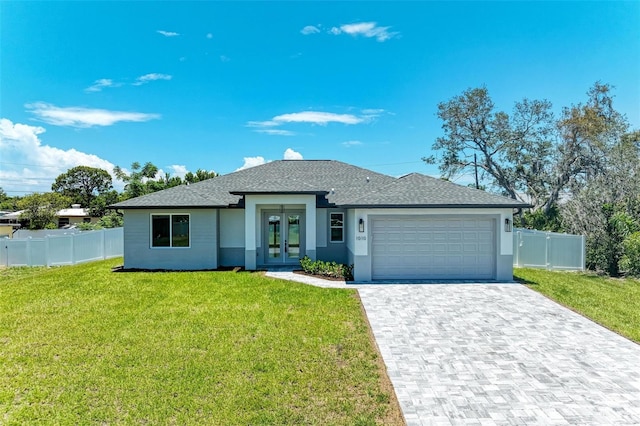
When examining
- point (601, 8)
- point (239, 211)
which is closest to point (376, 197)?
point (239, 211)

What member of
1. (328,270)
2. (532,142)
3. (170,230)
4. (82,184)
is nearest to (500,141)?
(532,142)

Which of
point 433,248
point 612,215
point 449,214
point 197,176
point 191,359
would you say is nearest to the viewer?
point 191,359

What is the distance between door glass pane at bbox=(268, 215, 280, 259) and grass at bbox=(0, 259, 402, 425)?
5022 millimetres

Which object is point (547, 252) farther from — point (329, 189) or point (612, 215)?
point (329, 189)

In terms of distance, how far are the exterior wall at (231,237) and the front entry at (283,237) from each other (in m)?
1.13

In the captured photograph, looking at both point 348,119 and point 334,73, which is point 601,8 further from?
point 348,119

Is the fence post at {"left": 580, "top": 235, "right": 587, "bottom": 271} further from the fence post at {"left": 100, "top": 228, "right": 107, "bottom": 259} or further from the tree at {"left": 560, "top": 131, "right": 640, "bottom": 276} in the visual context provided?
the fence post at {"left": 100, "top": 228, "right": 107, "bottom": 259}

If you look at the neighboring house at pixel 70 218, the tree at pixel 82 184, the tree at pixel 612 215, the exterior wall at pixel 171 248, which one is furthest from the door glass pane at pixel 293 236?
the tree at pixel 82 184

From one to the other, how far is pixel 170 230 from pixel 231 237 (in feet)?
8.92

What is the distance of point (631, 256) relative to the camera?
13.9 m

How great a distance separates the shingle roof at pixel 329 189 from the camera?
12.6 m

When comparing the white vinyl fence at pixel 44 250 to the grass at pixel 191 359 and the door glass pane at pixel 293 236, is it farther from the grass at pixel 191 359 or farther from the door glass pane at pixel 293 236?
the door glass pane at pixel 293 236

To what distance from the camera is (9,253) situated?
55.6 ft

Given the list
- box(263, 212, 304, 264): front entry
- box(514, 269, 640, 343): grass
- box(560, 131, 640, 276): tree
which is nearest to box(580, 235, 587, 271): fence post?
box(560, 131, 640, 276): tree
